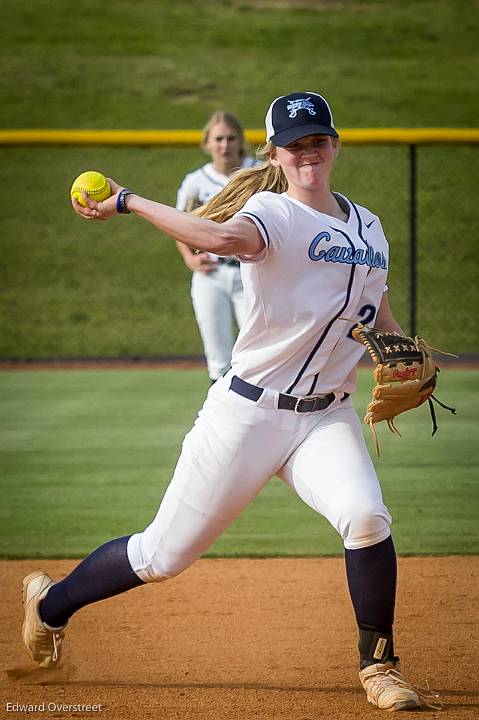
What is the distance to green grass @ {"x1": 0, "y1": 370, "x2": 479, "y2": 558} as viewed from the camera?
18.7 ft

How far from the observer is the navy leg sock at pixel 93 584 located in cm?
371

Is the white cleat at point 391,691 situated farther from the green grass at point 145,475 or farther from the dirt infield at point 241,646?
the green grass at point 145,475

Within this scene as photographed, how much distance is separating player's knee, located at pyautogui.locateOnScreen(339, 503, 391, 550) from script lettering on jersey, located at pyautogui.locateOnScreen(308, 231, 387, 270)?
0.76 metres

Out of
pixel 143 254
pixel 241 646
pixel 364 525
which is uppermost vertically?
pixel 143 254

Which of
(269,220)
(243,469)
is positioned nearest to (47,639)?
(243,469)

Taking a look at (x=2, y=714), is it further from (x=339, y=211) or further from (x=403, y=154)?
(x=403, y=154)

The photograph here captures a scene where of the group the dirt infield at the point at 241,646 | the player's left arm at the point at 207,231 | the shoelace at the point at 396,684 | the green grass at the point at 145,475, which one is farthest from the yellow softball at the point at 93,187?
the green grass at the point at 145,475

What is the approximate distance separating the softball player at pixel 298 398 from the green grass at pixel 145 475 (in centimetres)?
187

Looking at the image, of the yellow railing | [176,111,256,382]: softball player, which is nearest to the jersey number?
[176,111,256,382]: softball player

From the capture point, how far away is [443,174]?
1705cm

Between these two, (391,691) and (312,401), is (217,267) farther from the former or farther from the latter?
(391,691)

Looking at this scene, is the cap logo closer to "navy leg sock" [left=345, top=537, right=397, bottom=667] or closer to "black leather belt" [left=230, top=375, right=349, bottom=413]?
"black leather belt" [left=230, top=375, right=349, bottom=413]

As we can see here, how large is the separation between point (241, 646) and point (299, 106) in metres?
1.97

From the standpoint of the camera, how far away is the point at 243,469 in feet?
11.8
